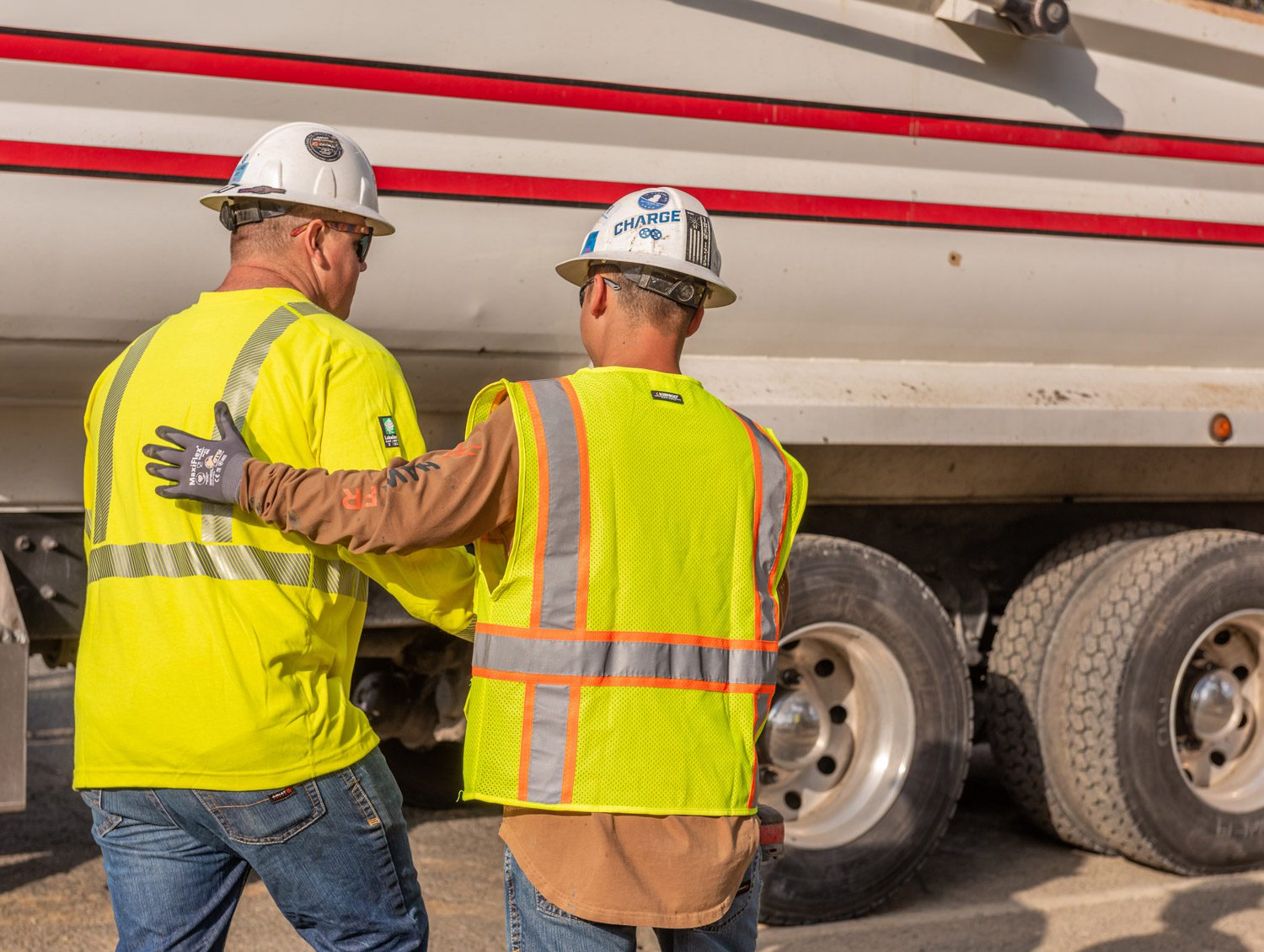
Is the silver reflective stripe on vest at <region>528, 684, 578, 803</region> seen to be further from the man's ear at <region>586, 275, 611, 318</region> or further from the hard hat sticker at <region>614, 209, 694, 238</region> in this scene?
the hard hat sticker at <region>614, 209, 694, 238</region>

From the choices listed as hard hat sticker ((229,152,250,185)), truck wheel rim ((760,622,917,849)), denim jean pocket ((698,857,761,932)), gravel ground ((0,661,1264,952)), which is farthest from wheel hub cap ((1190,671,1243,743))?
hard hat sticker ((229,152,250,185))

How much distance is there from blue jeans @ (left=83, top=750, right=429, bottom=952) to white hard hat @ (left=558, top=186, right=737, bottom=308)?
2.91 ft

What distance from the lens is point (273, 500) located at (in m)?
2.07

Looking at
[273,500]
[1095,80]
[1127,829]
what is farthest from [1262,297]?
[273,500]

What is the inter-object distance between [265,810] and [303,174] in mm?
1026

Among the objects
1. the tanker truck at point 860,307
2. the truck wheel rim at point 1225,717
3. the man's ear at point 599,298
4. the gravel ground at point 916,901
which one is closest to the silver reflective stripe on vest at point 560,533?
the man's ear at point 599,298

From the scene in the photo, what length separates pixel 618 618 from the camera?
207 cm

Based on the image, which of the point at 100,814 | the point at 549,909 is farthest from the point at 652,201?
the point at 100,814

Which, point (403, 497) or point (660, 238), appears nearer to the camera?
point (403, 497)

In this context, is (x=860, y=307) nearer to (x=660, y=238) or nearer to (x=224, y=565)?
(x=660, y=238)

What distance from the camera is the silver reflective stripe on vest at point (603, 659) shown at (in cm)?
205

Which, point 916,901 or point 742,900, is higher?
point 742,900

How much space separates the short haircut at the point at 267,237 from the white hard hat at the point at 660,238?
49 cm

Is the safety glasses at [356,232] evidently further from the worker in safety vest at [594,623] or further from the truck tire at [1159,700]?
the truck tire at [1159,700]
